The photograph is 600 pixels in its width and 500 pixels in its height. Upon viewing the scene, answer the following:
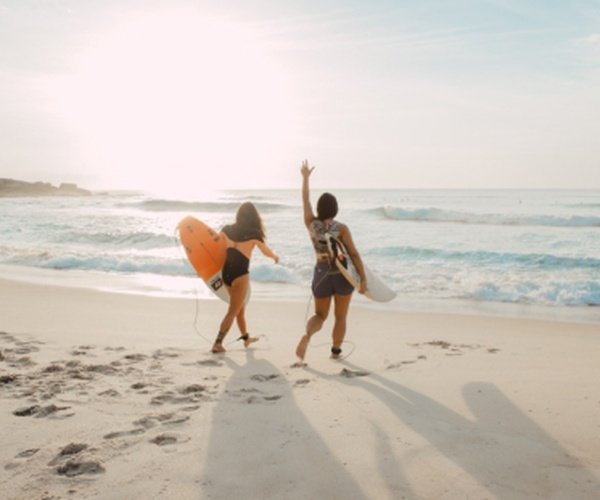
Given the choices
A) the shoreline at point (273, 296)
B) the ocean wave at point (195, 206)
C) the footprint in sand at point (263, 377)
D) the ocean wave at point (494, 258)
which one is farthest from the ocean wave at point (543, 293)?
the ocean wave at point (195, 206)

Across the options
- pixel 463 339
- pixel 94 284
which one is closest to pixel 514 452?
pixel 463 339

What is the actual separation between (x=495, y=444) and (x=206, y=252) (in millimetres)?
4185

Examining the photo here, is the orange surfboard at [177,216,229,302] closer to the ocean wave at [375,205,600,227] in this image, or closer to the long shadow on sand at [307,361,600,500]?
the long shadow on sand at [307,361,600,500]

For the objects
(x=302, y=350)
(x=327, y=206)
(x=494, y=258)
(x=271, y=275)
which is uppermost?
(x=327, y=206)

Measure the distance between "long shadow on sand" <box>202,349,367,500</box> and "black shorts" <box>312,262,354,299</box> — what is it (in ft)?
4.93

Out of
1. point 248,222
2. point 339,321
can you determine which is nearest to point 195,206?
point 248,222

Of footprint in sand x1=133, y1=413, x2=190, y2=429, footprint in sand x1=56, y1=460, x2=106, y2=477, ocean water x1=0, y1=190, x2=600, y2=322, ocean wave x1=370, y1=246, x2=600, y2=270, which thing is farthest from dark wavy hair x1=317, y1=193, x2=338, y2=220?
ocean wave x1=370, y1=246, x2=600, y2=270

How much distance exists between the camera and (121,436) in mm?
3477

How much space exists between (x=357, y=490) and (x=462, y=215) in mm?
31439

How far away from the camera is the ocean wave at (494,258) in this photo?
14508 millimetres

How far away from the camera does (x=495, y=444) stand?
345 centimetres

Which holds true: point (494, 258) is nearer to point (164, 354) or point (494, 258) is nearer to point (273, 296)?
point (273, 296)

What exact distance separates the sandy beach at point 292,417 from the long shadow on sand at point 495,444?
0.01 m

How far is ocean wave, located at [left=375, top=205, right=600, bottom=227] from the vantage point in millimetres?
27672
